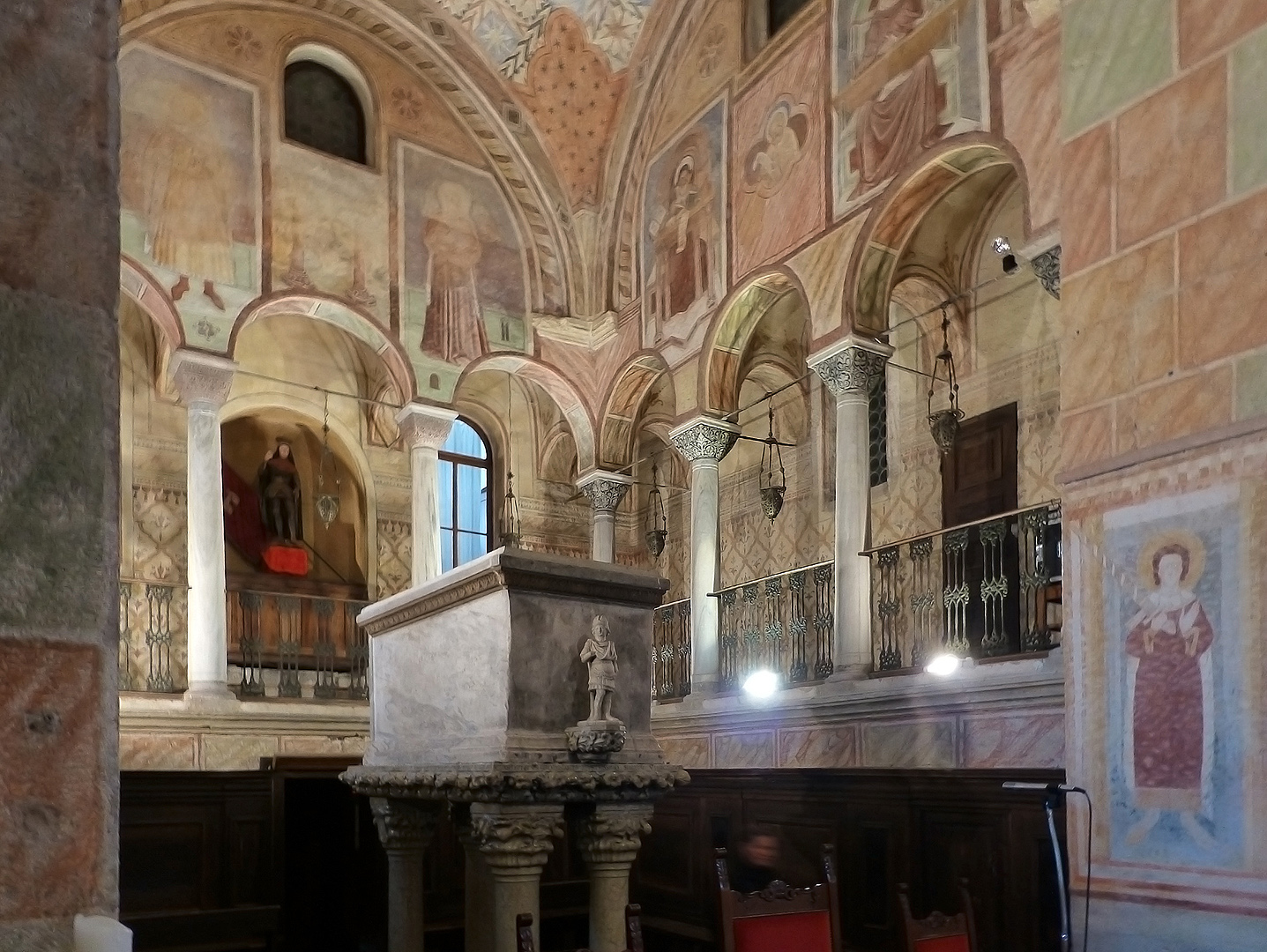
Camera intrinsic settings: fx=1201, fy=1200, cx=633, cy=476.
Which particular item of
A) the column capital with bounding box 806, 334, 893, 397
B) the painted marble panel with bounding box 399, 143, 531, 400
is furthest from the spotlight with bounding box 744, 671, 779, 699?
the painted marble panel with bounding box 399, 143, 531, 400

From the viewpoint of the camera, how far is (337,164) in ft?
41.9

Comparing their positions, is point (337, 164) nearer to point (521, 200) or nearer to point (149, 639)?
point (521, 200)

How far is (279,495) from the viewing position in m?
14.0

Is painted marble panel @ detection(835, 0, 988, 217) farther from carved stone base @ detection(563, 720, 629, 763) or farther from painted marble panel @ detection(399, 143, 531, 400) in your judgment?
carved stone base @ detection(563, 720, 629, 763)

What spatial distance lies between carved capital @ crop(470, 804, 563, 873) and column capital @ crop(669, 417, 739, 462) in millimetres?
6941

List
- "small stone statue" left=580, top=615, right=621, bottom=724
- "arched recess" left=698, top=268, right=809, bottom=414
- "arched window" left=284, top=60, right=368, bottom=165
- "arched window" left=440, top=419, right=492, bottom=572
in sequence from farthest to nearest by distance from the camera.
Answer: "arched window" left=440, top=419, right=492, bottom=572, "arched window" left=284, top=60, right=368, bottom=165, "arched recess" left=698, top=268, right=809, bottom=414, "small stone statue" left=580, top=615, right=621, bottom=724

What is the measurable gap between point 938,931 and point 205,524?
8.85 metres

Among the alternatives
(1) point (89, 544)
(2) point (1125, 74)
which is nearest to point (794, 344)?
(2) point (1125, 74)

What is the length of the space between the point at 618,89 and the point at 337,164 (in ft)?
10.7

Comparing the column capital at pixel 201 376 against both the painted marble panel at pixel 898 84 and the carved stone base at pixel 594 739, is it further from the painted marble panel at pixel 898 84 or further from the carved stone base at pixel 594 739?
the carved stone base at pixel 594 739

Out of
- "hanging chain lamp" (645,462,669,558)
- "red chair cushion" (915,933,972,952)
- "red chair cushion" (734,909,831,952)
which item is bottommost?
"red chair cushion" (915,933,972,952)

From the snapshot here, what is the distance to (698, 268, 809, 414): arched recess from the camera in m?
11.7

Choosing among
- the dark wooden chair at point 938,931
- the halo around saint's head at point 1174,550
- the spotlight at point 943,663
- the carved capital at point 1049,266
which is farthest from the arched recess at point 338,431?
the dark wooden chair at point 938,931

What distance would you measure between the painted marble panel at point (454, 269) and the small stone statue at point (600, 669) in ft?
25.4
